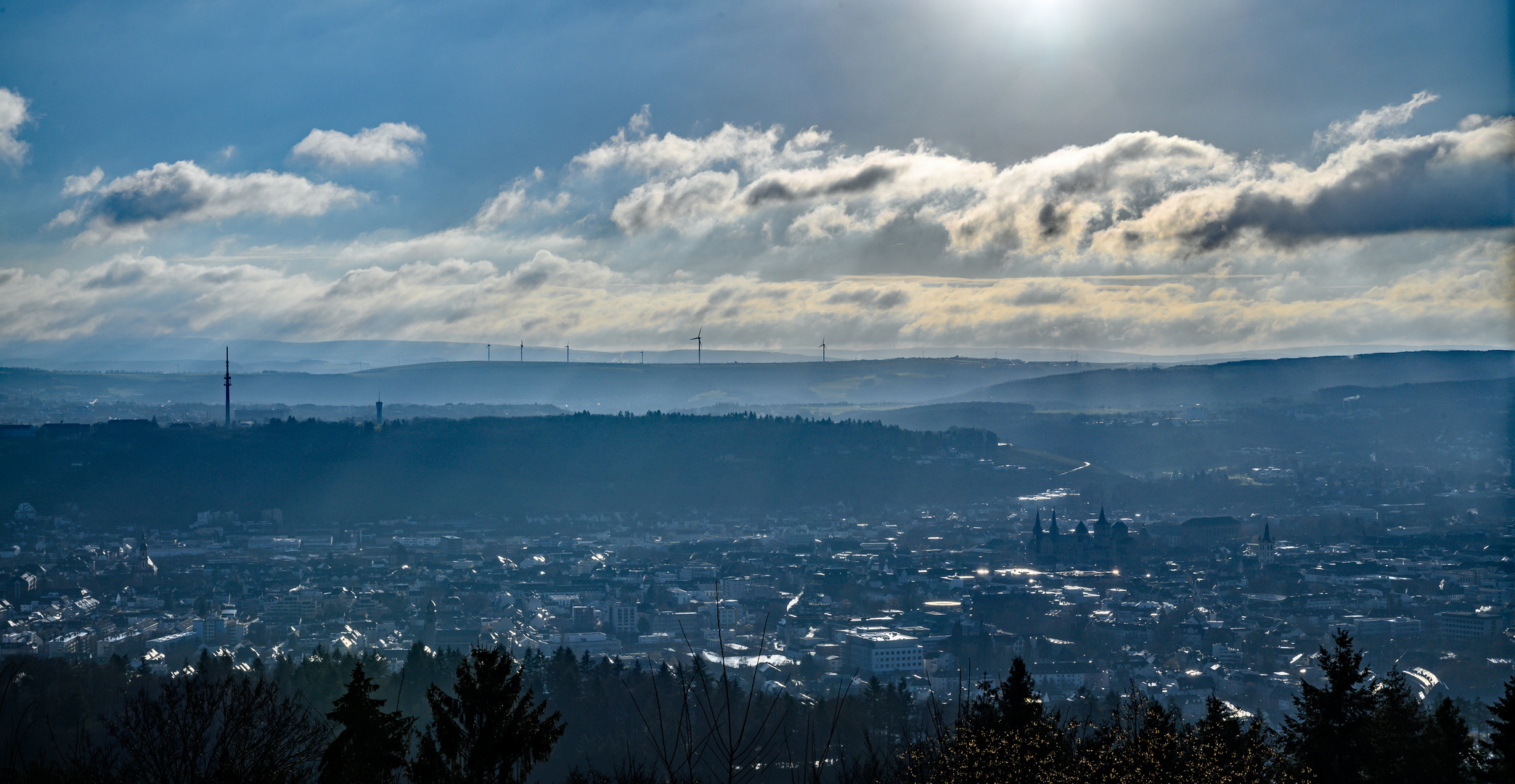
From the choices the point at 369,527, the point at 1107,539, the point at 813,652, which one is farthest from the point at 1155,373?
the point at 813,652

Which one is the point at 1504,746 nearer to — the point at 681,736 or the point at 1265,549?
the point at 681,736

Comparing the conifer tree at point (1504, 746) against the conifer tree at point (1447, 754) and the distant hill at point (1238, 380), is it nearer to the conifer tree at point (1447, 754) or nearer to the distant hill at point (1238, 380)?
the conifer tree at point (1447, 754)

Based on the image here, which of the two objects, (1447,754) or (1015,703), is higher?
(1015,703)

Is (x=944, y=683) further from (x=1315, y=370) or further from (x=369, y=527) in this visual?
(x=1315, y=370)

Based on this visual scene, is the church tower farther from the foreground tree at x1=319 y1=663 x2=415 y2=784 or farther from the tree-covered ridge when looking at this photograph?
the foreground tree at x1=319 y1=663 x2=415 y2=784

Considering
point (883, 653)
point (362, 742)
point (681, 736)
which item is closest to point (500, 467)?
point (883, 653)

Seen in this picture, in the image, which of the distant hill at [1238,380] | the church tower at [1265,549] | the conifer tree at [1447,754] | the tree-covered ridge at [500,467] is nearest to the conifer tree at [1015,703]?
the conifer tree at [1447,754]

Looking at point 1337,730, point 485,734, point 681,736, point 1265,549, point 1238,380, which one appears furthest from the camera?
point 1238,380
